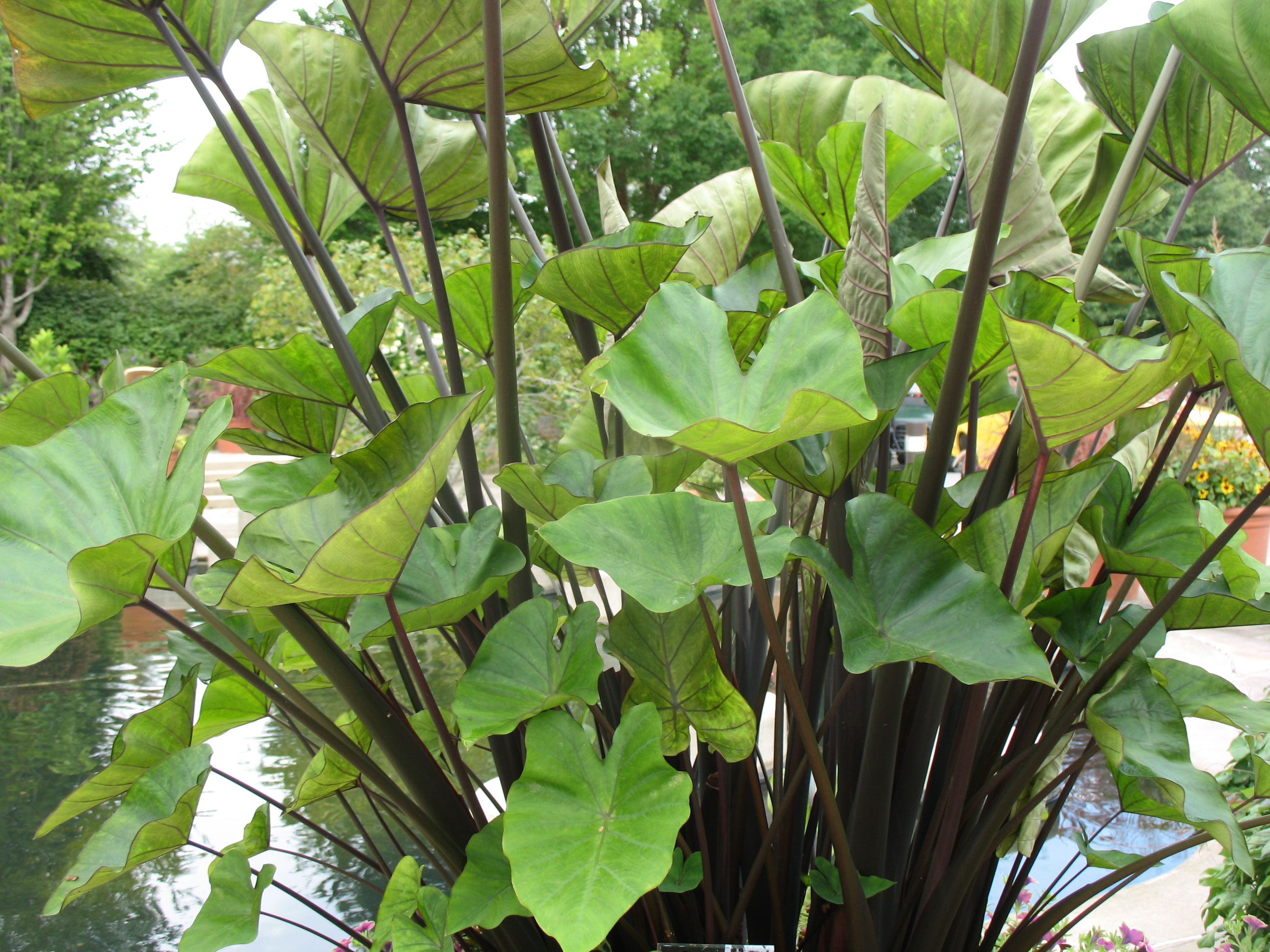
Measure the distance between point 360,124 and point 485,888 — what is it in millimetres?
665

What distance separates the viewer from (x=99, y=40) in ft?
2.03

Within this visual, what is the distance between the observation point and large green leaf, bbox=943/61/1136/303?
1.96 ft

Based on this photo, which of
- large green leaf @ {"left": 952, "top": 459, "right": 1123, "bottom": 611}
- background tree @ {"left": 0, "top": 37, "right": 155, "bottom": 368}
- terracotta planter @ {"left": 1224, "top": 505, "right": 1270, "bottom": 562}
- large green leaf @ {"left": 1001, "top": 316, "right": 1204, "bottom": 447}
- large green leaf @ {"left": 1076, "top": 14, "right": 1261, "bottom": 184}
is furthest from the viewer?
background tree @ {"left": 0, "top": 37, "right": 155, "bottom": 368}

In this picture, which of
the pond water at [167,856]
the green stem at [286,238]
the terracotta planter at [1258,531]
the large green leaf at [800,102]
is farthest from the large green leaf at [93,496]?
the terracotta planter at [1258,531]

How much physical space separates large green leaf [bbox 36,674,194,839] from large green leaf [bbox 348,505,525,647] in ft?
0.60

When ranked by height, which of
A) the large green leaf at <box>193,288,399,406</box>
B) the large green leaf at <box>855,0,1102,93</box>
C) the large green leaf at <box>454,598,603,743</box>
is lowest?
the large green leaf at <box>454,598,603,743</box>

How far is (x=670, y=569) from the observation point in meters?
0.50

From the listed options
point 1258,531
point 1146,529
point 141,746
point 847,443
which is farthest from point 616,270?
point 1258,531

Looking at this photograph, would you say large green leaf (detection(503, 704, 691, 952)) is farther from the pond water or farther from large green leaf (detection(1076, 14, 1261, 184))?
the pond water

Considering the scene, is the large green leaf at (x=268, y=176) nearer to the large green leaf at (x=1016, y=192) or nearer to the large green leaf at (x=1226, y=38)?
the large green leaf at (x=1016, y=192)

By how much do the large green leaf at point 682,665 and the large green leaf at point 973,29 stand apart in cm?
46

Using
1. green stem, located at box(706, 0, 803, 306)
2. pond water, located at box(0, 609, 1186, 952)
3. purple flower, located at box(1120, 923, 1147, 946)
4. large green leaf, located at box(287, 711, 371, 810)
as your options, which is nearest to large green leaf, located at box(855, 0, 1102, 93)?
green stem, located at box(706, 0, 803, 306)

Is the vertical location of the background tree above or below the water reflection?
above

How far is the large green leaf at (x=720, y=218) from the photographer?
93 centimetres
